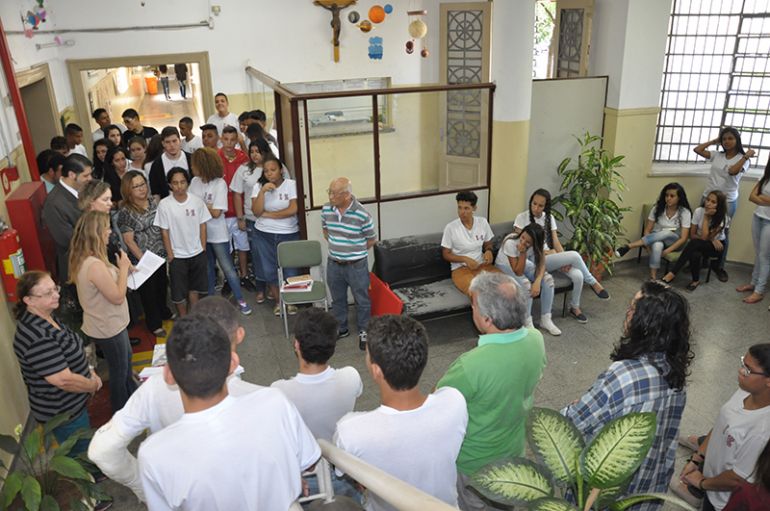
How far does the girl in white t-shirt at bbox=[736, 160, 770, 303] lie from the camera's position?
18.7 feet

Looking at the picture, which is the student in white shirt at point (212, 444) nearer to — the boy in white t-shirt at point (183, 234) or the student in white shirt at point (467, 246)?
the boy in white t-shirt at point (183, 234)

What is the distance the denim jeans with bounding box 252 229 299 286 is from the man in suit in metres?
1.58

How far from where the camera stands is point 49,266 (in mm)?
4344

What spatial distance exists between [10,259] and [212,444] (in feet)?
9.28

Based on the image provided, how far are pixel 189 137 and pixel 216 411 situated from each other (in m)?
6.28

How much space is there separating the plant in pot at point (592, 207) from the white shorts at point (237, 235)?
3144 millimetres

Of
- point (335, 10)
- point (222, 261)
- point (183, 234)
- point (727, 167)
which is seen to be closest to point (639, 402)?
point (183, 234)

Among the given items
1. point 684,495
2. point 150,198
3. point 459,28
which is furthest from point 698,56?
point 150,198

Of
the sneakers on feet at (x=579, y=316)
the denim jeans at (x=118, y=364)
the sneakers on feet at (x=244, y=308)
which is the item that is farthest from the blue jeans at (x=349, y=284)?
the sneakers on feet at (x=579, y=316)

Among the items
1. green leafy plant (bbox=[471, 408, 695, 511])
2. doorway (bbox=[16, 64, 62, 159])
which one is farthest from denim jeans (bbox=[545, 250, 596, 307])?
doorway (bbox=[16, 64, 62, 159])

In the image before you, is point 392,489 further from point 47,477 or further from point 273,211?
point 273,211

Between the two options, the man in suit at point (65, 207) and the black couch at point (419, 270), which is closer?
the man in suit at point (65, 207)

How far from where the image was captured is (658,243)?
20.6 ft

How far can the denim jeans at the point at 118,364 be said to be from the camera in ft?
12.6
